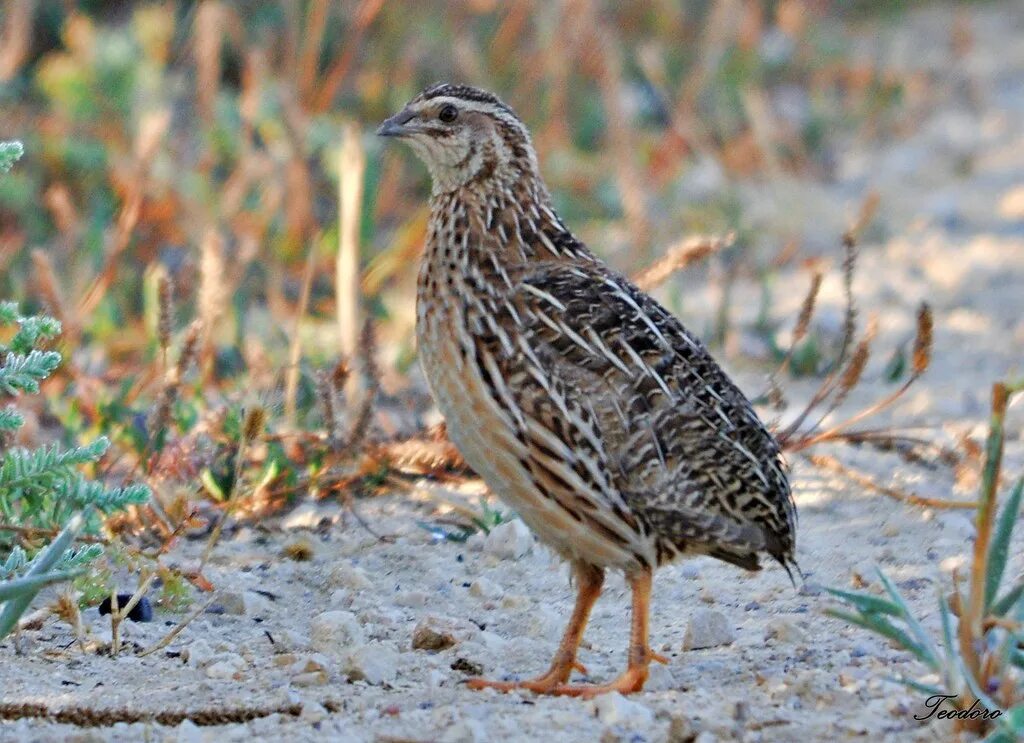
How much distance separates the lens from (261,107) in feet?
27.6

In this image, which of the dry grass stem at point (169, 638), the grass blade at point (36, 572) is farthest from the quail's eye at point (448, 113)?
the grass blade at point (36, 572)

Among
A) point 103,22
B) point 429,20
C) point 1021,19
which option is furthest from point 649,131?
point 1021,19

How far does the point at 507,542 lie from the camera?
4977 millimetres

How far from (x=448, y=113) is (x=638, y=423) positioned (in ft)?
4.02

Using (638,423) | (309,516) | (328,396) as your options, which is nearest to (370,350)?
(328,396)

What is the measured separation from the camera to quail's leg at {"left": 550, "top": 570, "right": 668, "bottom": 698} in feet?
12.9

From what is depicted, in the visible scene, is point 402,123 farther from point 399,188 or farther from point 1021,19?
point 1021,19

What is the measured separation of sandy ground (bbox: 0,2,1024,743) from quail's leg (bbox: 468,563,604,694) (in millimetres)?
57

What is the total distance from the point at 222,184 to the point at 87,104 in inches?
31.1

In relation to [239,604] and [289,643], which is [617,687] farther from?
[239,604]

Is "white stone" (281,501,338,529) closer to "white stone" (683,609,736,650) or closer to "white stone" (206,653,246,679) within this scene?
"white stone" (206,653,246,679)

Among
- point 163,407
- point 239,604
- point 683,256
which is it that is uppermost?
point 683,256

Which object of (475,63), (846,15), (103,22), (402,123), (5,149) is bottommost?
(5,149)

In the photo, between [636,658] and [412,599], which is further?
[412,599]
